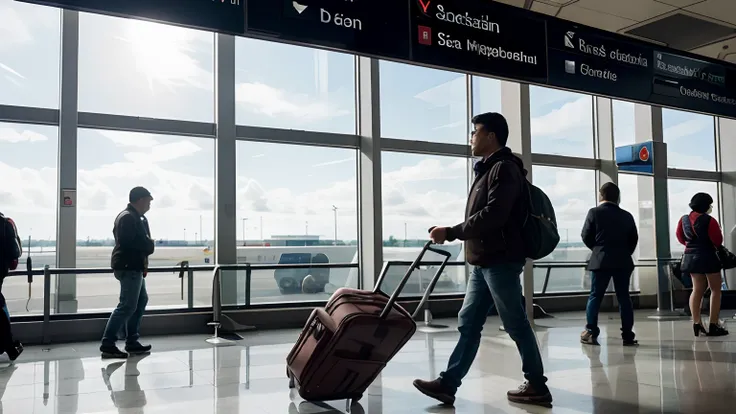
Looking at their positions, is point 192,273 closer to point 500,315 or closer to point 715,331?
point 500,315

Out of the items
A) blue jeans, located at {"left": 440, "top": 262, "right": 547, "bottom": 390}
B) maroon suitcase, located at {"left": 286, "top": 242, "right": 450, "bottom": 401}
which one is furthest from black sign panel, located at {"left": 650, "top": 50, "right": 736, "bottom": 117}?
maroon suitcase, located at {"left": 286, "top": 242, "right": 450, "bottom": 401}

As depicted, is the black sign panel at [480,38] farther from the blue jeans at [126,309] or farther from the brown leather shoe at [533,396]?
the blue jeans at [126,309]

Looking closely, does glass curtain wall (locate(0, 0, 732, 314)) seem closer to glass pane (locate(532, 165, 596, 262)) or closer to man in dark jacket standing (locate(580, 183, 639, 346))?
glass pane (locate(532, 165, 596, 262))

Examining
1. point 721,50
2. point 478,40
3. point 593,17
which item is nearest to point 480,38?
point 478,40

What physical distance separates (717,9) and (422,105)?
4123 millimetres

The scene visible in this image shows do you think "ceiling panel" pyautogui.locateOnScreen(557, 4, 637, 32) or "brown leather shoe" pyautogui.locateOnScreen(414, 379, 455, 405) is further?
"ceiling panel" pyautogui.locateOnScreen(557, 4, 637, 32)

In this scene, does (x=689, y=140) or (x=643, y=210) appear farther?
(x=689, y=140)

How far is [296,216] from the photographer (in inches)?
330

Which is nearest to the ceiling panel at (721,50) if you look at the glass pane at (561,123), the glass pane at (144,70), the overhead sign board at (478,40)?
the overhead sign board at (478,40)

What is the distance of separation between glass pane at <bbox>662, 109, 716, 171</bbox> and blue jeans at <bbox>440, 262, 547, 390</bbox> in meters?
9.70

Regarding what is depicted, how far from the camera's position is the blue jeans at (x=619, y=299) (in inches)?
236

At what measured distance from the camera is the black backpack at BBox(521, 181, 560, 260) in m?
3.60

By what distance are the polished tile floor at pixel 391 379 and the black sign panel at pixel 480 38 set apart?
2212 millimetres

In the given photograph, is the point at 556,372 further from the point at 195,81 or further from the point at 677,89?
the point at 195,81
